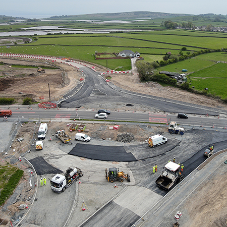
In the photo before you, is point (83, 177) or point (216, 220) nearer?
point (216, 220)

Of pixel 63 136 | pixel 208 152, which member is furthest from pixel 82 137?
pixel 208 152

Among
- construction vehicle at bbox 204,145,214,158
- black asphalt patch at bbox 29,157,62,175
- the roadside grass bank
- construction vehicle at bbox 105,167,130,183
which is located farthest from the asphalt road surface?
construction vehicle at bbox 105,167,130,183

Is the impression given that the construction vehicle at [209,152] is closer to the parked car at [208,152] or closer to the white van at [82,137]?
the parked car at [208,152]

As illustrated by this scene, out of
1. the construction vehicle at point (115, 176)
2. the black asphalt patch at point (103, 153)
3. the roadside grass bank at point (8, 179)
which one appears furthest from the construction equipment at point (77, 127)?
the construction vehicle at point (115, 176)

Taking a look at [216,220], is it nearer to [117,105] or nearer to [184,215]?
[184,215]

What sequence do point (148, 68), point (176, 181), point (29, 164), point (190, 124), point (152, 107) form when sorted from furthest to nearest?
point (148, 68) < point (152, 107) < point (190, 124) < point (29, 164) < point (176, 181)

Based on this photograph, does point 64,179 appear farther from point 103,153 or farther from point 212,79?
point 212,79

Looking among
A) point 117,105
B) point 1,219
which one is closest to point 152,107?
point 117,105
